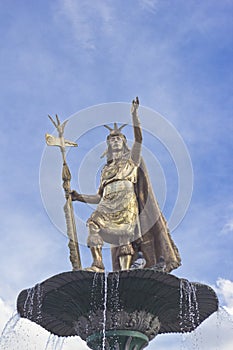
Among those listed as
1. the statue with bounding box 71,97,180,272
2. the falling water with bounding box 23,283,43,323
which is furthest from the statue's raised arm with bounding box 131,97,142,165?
the falling water with bounding box 23,283,43,323

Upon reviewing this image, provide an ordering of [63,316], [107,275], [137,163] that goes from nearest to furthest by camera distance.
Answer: [107,275], [63,316], [137,163]

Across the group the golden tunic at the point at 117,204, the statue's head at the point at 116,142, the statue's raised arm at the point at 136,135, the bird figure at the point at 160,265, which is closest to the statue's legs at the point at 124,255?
the golden tunic at the point at 117,204

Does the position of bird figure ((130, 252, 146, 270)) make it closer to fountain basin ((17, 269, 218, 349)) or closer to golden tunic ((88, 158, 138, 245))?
golden tunic ((88, 158, 138, 245))

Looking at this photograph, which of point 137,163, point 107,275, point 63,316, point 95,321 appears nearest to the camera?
point 107,275

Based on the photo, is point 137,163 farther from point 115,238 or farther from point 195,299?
point 195,299

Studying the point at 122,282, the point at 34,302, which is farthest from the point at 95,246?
the point at 34,302

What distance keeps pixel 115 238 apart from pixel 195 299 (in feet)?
8.13

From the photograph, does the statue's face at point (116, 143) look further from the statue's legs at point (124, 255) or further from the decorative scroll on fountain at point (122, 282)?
the statue's legs at point (124, 255)

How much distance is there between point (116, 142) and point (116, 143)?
0.09 ft

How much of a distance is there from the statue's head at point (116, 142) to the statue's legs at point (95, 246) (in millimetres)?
2546

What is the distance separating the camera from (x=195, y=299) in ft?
46.8

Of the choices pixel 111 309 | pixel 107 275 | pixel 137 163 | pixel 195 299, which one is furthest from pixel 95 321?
pixel 137 163

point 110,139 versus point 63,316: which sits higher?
point 110,139

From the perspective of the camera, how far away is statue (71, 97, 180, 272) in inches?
596
